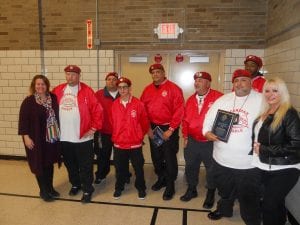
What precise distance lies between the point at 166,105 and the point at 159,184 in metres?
1.13

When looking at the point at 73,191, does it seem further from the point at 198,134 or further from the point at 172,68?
the point at 172,68

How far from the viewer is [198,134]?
3.33 metres

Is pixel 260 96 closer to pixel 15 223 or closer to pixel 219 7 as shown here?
pixel 219 7

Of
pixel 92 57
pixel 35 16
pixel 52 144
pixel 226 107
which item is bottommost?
pixel 52 144

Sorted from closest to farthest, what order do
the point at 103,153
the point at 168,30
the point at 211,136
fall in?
the point at 211,136, the point at 103,153, the point at 168,30

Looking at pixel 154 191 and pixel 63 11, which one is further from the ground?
pixel 63 11

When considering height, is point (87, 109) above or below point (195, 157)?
above

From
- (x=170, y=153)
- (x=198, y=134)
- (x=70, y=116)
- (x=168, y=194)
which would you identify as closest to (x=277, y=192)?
(x=198, y=134)

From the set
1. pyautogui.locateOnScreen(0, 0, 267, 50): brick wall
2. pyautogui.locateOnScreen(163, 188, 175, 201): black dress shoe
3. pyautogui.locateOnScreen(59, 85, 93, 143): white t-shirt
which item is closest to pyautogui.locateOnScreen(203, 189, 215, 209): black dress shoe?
pyautogui.locateOnScreen(163, 188, 175, 201): black dress shoe

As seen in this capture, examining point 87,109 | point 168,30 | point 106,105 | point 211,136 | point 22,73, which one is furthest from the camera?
point 22,73

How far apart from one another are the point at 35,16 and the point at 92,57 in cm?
118

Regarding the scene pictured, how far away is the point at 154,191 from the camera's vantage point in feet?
12.6

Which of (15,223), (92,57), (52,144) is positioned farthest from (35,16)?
(15,223)

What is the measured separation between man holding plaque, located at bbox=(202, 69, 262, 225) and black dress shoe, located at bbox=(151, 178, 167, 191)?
131 centimetres
